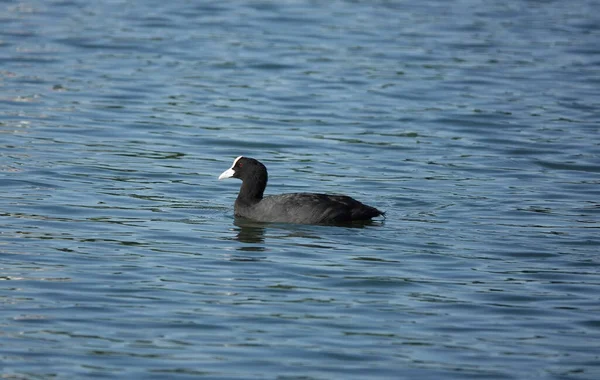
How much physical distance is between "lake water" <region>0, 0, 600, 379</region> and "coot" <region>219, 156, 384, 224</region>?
0.53 ft

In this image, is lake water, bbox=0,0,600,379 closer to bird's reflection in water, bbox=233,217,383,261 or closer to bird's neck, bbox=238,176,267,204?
bird's reflection in water, bbox=233,217,383,261

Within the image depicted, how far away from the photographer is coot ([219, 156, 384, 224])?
42.9ft

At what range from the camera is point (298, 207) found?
13.2 metres

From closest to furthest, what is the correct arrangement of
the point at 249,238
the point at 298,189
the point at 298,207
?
the point at 249,238 → the point at 298,207 → the point at 298,189

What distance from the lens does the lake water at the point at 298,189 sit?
9.41 meters

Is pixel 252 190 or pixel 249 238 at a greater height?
pixel 252 190

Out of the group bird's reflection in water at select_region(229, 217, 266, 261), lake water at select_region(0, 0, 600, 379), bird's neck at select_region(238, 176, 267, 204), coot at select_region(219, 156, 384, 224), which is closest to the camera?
lake water at select_region(0, 0, 600, 379)

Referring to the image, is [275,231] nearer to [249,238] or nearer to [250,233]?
[250,233]

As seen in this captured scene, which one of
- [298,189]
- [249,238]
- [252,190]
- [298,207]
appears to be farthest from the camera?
[298,189]

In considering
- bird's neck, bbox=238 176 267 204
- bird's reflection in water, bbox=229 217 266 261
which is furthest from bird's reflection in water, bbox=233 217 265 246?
bird's neck, bbox=238 176 267 204

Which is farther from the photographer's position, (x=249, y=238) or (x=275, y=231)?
(x=275, y=231)

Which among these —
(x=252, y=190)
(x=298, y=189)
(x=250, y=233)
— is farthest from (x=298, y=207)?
(x=298, y=189)

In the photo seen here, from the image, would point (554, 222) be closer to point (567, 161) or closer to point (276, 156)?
point (567, 161)

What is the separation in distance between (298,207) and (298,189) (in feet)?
7.10
